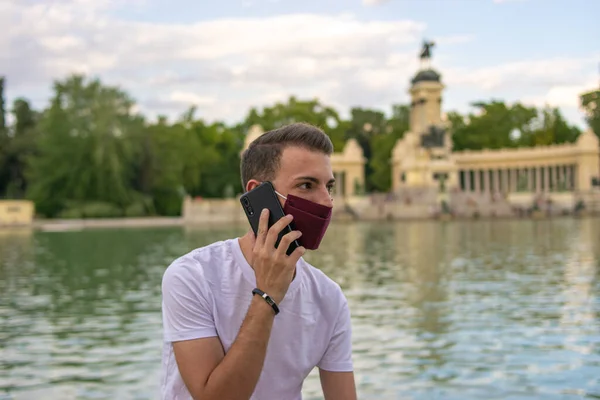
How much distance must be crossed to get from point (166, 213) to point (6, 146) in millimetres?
19039

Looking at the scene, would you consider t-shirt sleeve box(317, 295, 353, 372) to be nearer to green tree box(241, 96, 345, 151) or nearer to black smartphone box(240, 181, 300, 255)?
black smartphone box(240, 181, 300, 255)

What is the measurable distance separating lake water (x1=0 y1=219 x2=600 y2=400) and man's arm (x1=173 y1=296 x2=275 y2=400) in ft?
15.6

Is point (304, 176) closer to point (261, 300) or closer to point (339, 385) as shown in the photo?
point (261, 300)

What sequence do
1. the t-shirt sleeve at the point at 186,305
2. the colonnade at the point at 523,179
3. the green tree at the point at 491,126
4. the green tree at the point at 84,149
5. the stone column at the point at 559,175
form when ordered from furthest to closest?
the green tree at the point at 491,126, the colonnade at the point at 523,179, the stone column at the point at 559,175, the green tree at the point at 84,149, the t-shirt sleeve at the point at 186,305

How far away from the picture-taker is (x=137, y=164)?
233ft

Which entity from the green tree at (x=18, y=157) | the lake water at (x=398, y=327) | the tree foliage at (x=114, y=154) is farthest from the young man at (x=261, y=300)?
the green tree at (x=18, y=157)

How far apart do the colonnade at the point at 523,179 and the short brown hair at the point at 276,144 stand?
79.0 metres

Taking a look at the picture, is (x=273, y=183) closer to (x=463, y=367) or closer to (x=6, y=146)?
(x=463, y=367)

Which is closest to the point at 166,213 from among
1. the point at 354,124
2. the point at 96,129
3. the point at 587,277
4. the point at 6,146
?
the point at 96,129

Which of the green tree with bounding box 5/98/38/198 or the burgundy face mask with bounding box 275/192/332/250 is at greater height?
the green tree with bounding box 5/98/38/198

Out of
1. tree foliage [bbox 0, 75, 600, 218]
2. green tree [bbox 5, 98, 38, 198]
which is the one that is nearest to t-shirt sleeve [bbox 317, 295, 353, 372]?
tree foliage [bbox 0, 75, 600, 218]

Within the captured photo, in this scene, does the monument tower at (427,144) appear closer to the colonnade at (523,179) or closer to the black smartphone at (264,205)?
the colonnade at (523,179)

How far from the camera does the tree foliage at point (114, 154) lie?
65.8 m

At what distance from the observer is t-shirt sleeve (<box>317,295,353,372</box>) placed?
3.39m
